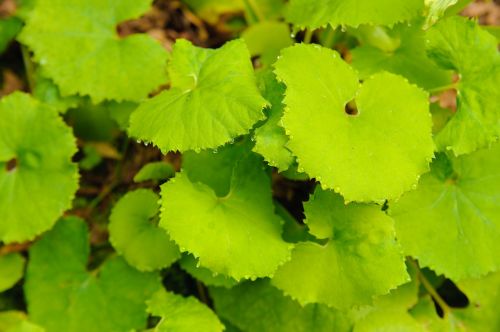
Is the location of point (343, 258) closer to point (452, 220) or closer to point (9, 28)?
point (452, 220)

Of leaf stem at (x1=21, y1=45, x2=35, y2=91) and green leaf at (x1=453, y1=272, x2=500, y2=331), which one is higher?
leaf stem at (x1=21, y1=45, x2=35, y2=91)

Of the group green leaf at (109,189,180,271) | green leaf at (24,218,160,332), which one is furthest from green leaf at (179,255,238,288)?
green leaf at (24,218,160,332)

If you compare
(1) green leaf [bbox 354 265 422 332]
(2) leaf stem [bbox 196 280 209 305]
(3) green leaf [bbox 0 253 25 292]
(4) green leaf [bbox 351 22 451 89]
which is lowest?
(2) leaf stem [bbox 196 280 209 305]

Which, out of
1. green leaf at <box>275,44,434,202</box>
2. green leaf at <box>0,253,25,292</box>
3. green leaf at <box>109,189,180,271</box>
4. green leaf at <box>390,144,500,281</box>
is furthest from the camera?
green leaf at <box>0,253,25,292</box>

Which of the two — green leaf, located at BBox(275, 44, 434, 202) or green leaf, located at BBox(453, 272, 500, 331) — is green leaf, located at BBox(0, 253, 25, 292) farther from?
green leaf, located at BBox(453, 272, 500, 331)

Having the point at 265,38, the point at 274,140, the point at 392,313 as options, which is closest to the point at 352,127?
the point at 274,140
